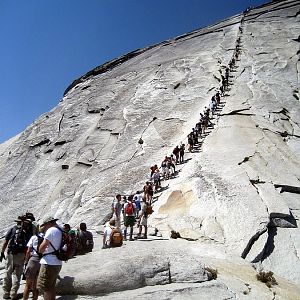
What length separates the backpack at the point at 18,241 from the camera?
9.70 metres

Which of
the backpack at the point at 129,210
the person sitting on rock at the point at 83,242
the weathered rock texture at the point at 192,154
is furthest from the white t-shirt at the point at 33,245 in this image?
the weathered rock texture at the point at 192,154

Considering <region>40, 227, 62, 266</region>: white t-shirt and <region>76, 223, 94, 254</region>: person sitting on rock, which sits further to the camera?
<region>76, 223, 94, 254</region>: person sitting on rock

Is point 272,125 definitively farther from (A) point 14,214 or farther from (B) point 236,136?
(A) point 14,214

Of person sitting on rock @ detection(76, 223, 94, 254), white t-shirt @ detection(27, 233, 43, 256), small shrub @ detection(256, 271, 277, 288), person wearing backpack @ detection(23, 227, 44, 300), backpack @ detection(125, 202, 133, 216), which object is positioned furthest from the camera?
backpack @ detection(125, 202, 133, 216)

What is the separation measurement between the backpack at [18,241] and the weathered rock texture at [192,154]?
740 centimetres

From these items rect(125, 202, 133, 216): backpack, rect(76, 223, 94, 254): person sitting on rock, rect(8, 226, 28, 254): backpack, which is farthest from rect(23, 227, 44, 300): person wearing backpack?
rect(125, 202, 133, 216): backpack

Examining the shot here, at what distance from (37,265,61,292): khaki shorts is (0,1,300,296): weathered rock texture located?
7.54 m

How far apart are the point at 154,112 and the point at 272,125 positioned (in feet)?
34.3

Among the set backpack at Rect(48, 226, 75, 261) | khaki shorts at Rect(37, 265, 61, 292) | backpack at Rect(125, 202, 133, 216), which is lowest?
khaki shorts at Rect(37, 265, 61, 292)

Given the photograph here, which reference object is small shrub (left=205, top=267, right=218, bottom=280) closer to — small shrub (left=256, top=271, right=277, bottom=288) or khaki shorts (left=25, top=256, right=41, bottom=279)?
small shrub (left=256, top=271, right=277, bottom=288)

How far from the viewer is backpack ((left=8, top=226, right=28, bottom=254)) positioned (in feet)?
31.8

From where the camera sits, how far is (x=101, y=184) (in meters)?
25.2

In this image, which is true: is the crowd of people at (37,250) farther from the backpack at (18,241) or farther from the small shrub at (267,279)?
the small shrub at (267,279)

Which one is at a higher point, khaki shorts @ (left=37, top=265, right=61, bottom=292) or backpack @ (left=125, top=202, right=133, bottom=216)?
backpack @ (left=125, top=202, right=133, bottom=216)
